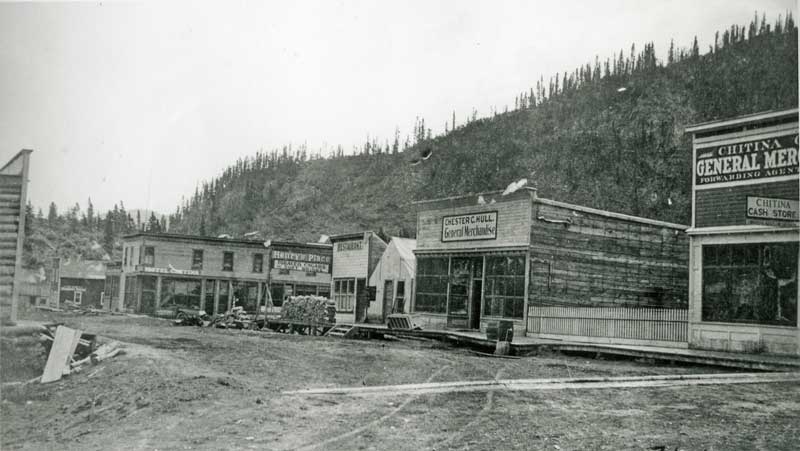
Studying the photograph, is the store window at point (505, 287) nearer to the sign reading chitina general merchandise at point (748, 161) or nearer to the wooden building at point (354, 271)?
the sign reading chitina general merchandise at point (748, 161)

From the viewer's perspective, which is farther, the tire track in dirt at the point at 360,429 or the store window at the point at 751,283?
the store window at the point at 751,283

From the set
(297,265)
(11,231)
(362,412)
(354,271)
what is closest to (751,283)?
(362,412)

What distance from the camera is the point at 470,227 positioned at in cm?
2367

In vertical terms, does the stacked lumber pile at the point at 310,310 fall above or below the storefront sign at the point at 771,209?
below

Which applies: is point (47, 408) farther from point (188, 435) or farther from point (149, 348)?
point (149, 348)

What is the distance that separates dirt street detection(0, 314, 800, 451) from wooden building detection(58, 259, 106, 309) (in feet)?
156

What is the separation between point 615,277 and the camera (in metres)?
23.7

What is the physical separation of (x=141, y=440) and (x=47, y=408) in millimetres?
3337

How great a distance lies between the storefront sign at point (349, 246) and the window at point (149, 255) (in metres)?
14.5

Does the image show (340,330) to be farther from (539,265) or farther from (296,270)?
(296,270)

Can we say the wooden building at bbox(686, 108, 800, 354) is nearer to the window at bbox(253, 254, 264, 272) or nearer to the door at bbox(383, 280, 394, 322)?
the door at bbox(383, 280, 394, 322)

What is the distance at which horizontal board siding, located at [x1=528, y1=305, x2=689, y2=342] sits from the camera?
1700 cm

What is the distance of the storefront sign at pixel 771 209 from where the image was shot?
1230 cm

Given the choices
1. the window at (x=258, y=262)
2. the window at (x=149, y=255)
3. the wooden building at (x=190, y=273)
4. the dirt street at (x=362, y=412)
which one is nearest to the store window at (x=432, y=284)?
the dirt street at (x=362, y=412)
